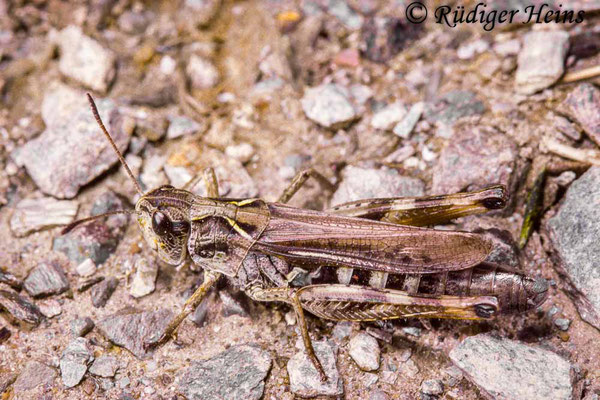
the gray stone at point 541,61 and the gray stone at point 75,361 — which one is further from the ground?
the gray stone at point 541,61

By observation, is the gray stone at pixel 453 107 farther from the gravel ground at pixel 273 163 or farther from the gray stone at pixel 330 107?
the gray stone at pixel 330 107

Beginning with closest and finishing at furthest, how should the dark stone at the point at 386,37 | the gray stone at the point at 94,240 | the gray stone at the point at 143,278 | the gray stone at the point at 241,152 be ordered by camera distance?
the gray stone at the point at 143,278
the gray stone at the point at 94,240
the gray stone at the point at 241,152
the dark stone at the point at 386,37

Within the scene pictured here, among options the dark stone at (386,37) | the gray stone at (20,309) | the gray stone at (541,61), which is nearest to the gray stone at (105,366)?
the gray stone at (20,309)

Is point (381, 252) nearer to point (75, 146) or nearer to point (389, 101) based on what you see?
point (389, 101)

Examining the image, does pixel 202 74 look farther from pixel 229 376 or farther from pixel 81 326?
pixel 229 376

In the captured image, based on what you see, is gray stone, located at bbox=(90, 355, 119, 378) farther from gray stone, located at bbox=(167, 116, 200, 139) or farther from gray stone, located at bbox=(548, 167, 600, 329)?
gray stone, located at bbox=(548, 167, 600, 329)

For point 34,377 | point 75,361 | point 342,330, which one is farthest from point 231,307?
point 34,377
